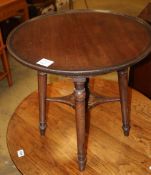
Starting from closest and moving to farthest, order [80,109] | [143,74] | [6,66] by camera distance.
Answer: [80,109] < [143,74] < [6,66]

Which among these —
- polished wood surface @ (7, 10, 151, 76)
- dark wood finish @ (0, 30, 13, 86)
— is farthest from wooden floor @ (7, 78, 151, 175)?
dark wood finish @ (0, 30, 13, 86)

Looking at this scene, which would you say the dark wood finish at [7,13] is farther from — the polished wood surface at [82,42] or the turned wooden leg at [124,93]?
the turned wooden leg at [124,93]

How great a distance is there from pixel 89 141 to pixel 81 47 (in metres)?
0.40

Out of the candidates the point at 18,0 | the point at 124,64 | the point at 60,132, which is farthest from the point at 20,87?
the point at 124,64

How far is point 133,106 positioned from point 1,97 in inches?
35.3

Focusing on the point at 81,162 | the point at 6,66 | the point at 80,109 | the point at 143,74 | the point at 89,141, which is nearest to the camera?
the point at 80,109

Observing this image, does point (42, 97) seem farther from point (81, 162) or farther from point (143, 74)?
point (143, 74)

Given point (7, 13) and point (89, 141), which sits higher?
point (7, 13)

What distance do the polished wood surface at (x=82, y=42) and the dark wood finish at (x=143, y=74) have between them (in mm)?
358

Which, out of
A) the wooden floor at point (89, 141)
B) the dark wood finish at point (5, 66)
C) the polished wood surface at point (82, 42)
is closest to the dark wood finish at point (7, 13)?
the dark wood finish at point (5, 66)

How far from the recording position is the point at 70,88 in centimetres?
130

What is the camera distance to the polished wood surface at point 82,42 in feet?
2.42

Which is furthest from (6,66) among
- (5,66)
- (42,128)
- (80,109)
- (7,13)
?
(80,109)

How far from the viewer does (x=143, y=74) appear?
4.50ft
